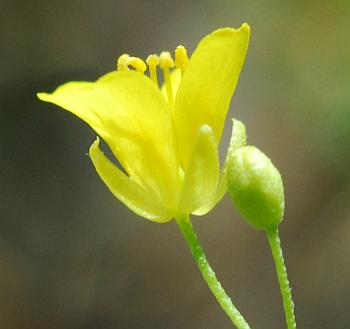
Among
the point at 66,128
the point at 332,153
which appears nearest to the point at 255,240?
the point at 332,153

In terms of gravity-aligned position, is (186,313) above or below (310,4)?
below

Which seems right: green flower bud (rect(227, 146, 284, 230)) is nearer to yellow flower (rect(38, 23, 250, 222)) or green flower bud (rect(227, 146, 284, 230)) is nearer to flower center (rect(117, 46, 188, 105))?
yellow flower (rect(38, 23, 250, 222))

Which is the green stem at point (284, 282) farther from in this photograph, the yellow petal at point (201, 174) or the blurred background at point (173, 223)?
the blurred background at point (173, 223)

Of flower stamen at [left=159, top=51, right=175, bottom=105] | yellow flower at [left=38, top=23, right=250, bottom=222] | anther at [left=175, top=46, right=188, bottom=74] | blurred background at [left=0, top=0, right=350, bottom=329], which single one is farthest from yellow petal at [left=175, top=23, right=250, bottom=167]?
blurred background at [left=0, top=0, right=350, bottom=329]

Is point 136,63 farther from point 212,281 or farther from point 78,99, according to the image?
point 212,281

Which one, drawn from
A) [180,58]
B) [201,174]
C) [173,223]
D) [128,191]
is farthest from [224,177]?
[173,223]

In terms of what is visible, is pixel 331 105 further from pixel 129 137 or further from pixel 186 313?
pixel 129 137
